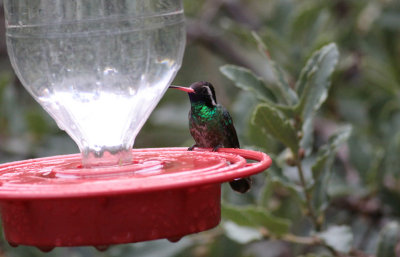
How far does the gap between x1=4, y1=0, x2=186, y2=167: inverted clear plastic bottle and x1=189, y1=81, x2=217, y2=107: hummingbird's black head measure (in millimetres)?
479

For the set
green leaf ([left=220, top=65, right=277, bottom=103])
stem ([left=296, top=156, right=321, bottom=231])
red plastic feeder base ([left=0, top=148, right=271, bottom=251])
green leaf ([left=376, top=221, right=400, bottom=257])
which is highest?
green leaf ([left=220, top=65, right=277, bottom=103])

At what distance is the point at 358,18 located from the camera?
183 inches

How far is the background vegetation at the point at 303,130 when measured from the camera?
2572 millimetres

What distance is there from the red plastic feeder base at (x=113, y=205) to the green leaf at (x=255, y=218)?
0.65m

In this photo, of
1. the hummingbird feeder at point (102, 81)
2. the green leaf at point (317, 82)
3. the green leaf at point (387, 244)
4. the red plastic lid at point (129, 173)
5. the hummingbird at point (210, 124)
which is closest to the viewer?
the red plastic lid at point (129, 173)

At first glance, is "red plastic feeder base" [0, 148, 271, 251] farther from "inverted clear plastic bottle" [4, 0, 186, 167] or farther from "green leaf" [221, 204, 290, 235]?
"green leaf" [221, 204, 290, 235]

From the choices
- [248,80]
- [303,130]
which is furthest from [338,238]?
[248,80]

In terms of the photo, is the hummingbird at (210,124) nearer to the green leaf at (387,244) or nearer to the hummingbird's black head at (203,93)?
the hummingbird's black head at (203,93)

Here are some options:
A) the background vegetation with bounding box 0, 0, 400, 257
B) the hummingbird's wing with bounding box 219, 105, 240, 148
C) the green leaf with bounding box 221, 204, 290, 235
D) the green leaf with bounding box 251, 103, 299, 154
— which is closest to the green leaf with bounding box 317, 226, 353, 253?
the background vegetation with bounding box 0, 0, 400, 257

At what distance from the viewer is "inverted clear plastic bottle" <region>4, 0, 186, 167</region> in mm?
2461

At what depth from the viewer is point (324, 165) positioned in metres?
2.70

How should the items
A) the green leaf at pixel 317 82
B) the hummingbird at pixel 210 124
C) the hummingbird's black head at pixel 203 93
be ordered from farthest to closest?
the hummingbird at pixel 210 124 < the hummingbird's black head at pixel 203 93 < the green leaf at pixel 317 82

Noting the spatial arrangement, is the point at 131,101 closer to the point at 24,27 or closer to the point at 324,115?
the point at 24,27

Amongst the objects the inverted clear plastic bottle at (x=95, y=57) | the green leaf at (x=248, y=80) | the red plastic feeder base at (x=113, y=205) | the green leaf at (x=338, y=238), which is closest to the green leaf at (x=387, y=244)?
the green leaf at (x=338, y=238)
